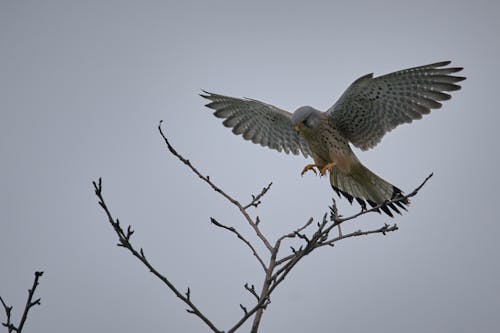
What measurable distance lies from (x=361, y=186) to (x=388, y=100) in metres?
0.87

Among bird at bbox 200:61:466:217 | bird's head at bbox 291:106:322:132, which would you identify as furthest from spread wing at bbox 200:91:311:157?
bird's head at bbox 291:106:322:132

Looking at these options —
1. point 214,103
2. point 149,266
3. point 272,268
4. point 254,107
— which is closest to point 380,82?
point 254,107

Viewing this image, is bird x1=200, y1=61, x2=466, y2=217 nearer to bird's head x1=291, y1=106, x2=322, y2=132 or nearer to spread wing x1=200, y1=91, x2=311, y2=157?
bird's head x1=291, y1=106, x2=322, y2=132

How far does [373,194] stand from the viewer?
5.16 metres

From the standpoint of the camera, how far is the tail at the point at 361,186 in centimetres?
509

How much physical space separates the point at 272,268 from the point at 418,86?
3.28 m

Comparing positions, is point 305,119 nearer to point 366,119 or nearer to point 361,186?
point 366,119

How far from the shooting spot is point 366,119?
518cm

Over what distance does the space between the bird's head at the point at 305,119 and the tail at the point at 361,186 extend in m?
0.50

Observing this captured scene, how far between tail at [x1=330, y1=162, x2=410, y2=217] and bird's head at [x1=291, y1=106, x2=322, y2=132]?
0.50 metres

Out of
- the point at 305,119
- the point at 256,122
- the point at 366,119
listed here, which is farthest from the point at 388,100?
the point at 256,122

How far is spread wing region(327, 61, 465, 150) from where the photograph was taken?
486cm

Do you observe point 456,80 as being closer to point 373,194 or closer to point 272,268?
point 373,194

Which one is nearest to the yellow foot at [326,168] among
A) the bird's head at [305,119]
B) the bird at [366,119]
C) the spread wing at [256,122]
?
the bird at [366,119]
